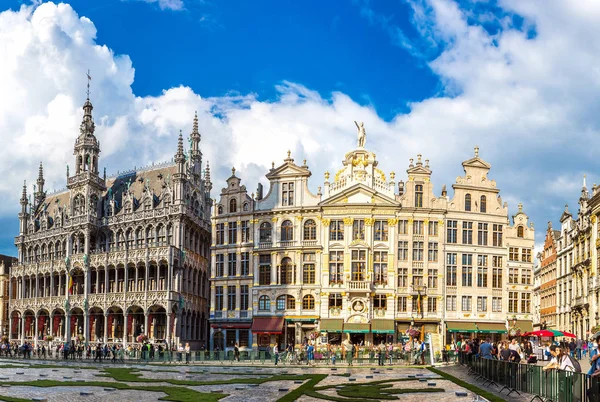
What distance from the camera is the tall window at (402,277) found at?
75.2 meters

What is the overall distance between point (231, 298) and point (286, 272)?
7258 millimetres

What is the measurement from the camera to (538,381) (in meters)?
26.1

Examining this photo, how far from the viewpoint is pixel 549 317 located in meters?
108

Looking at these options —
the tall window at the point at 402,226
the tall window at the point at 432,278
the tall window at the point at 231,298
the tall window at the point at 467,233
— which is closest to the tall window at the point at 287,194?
the tall window at the point at 231,298

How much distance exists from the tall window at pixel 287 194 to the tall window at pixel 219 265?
9.33 metres

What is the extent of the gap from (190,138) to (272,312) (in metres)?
28.3

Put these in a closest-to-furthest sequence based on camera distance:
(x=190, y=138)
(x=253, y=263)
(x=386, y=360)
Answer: (x=386, y=360), (x=253, y=263), (x=190, y=138)

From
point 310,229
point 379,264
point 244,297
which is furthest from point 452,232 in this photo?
point 244,297

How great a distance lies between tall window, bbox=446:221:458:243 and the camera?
7644 cm

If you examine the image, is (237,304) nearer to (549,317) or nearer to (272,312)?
(272,312)

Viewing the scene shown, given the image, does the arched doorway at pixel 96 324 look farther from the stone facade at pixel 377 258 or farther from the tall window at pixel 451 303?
the tall window at pixel 451 303

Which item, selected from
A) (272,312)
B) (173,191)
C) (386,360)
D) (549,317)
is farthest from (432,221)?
(549,317)

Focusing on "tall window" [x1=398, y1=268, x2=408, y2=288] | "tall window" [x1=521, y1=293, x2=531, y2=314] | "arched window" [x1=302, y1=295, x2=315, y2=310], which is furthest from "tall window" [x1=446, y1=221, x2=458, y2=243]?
"arched window" [x1=302, y1=295, x2=315, y2=310]

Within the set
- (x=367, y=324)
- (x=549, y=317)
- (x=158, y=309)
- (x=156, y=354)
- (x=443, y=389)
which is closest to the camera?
(x=443, y=389)
